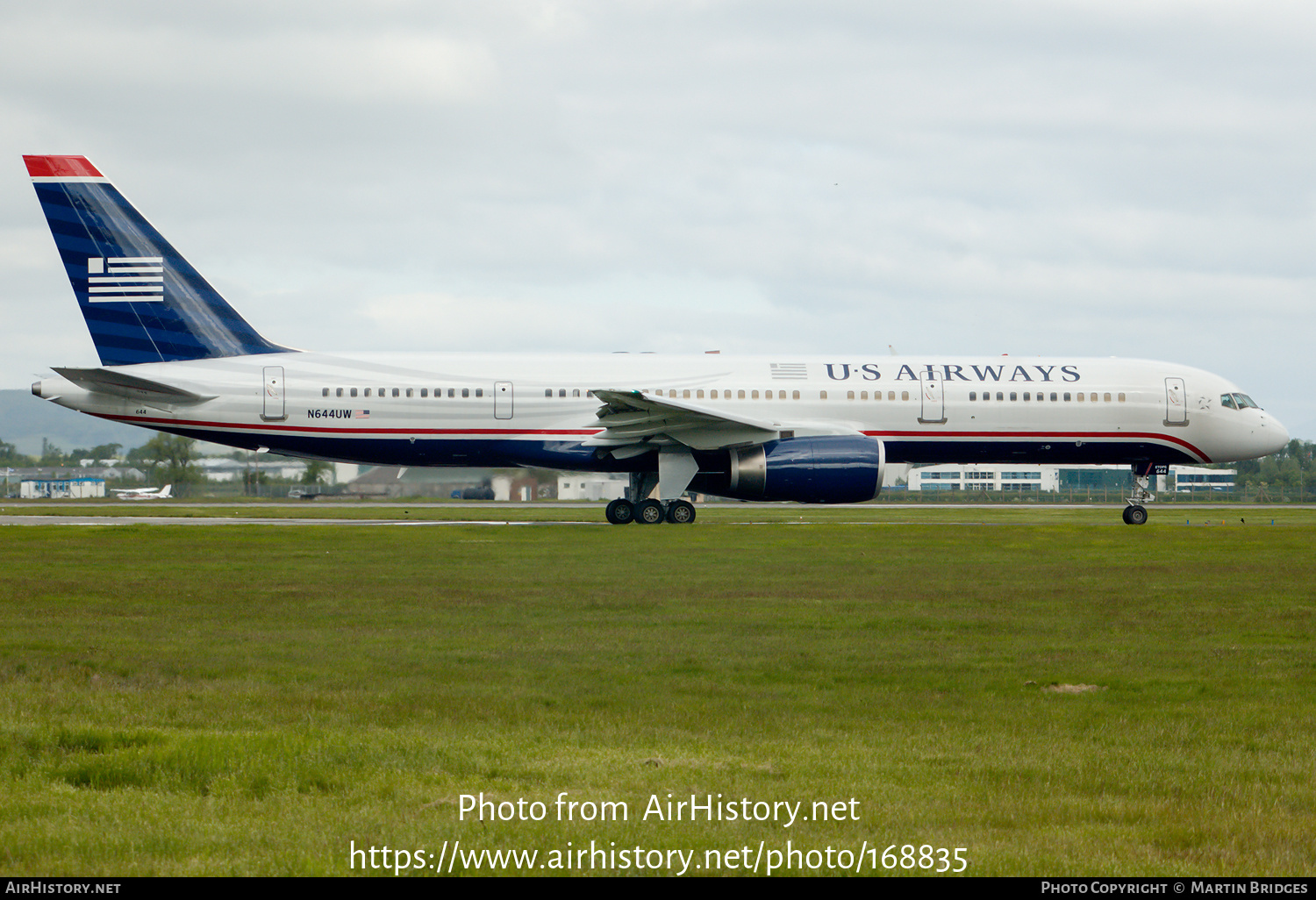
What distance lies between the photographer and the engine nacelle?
90.8ft

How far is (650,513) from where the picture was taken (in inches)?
1161

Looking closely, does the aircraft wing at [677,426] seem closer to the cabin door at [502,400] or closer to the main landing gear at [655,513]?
the main landing gear at [655,513]

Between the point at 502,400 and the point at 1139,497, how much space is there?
1707 centimetres

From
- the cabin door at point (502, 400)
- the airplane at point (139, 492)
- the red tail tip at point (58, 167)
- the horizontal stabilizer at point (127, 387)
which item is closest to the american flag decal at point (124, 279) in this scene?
the red tail tip at point (58, 167)

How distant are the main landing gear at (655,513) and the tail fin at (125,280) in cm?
990

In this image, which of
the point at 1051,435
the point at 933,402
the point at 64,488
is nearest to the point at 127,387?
the point at 933,402

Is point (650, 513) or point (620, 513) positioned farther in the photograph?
point (620, 513)

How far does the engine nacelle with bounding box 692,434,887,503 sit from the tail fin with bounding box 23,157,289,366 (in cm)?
1260

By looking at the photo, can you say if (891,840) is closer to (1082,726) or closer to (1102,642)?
(1082,726)

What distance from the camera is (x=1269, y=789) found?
19.7ft

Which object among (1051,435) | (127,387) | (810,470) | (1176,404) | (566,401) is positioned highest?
(127,387)

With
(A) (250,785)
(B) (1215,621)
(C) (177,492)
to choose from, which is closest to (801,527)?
(B) (1215,621)

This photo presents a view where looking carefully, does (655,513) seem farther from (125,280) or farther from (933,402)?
(125,280)

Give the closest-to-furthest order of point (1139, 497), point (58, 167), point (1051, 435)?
point (58, 167) → point (1051, 435) → point (1139, 497)
